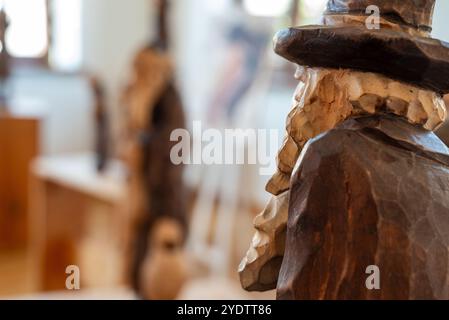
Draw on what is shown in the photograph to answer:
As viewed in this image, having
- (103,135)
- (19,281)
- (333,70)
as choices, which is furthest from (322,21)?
(19,281)

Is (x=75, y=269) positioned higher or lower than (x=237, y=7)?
lower

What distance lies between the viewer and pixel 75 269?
2.03 ft

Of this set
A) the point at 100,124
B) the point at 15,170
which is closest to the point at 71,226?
the point at 100,124

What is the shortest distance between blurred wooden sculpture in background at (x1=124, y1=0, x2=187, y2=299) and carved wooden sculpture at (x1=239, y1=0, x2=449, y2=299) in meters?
1.24

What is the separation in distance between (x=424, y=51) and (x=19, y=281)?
312 centimetres

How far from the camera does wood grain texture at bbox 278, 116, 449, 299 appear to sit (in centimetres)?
44

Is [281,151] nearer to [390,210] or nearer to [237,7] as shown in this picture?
[390,210]

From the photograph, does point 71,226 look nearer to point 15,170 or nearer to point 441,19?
point 15,170

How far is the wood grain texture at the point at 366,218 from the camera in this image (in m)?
0.44

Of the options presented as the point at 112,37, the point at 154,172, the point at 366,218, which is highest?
the point at 112,37

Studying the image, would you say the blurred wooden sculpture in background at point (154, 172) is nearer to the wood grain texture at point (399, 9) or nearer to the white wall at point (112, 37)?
the wood grain texture at point (399, 9)

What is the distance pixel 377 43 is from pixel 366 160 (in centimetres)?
8

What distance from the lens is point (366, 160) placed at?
456 millimetres

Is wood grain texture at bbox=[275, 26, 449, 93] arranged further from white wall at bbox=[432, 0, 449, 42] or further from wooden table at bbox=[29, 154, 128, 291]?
wooden table at bbox=[29, 154, 128, 291]
